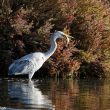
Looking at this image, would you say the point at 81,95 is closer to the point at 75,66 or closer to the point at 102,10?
the point at 75,66

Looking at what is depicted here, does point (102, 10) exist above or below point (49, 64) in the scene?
above

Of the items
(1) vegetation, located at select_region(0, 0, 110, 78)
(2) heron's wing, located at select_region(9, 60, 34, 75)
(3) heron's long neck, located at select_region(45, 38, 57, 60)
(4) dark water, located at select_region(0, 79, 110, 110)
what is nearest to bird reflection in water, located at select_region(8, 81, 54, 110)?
(4) dark water, located at select_region(0, 79, 110, 110)

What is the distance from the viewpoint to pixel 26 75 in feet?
79.4

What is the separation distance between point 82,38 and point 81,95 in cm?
948

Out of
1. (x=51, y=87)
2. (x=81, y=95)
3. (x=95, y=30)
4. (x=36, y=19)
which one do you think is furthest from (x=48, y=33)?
(x=81, y=95)

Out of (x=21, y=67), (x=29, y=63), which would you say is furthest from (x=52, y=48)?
(x=21, y=67)

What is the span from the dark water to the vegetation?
134 inches

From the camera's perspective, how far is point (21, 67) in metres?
21.8

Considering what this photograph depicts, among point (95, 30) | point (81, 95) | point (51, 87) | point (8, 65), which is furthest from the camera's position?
point (95, 30)

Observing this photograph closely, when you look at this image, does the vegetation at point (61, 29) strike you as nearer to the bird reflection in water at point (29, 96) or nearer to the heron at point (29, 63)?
the heron at point (29, 63)

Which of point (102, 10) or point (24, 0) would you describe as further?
point (102, 10)

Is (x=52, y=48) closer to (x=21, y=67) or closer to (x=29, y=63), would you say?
(x=29, y=63)

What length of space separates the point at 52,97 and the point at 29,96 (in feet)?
2.04

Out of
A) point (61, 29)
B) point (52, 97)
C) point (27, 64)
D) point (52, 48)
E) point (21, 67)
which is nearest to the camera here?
point (52, 97)
